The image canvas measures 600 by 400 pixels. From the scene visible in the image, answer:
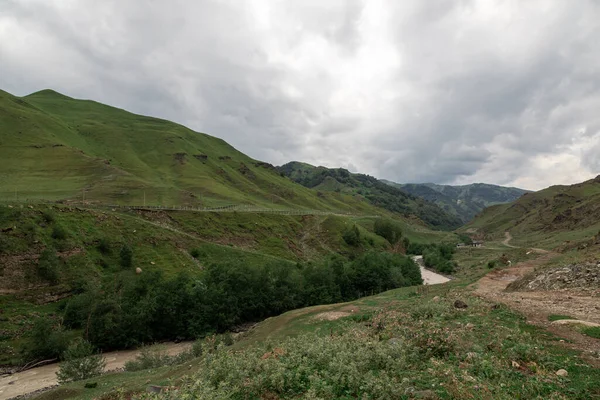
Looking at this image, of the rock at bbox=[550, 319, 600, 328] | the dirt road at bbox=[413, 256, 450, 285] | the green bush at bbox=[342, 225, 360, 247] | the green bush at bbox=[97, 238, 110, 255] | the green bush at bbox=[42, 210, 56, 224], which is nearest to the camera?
the rock at bbox=[550, 319, 600, 328]

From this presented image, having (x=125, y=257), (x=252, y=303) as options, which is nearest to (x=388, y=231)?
(x=252, y=303)

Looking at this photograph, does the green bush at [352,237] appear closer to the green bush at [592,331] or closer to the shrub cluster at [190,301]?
the shrub cluster at [190,301]

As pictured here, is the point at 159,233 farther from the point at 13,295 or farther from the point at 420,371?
the point at 420,371

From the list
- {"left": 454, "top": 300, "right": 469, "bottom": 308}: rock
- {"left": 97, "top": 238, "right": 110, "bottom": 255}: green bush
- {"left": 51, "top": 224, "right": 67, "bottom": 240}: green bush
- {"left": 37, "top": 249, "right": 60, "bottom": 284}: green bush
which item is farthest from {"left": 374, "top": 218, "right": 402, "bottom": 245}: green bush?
{"left": 454, "top": 300, "right": 469, "bottom": 308}: rock

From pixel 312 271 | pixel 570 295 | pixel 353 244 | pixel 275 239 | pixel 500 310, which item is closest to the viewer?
pixel 500 310

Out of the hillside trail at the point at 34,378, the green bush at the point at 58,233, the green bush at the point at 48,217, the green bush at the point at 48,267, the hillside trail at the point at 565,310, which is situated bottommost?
the hillside trail at the point at 34,378

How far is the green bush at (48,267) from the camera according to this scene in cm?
5600

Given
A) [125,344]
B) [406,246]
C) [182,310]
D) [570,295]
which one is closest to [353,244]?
[406,246]

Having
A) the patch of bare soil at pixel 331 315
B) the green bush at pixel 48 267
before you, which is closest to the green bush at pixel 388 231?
the patch of bare soil at pixel 331 315

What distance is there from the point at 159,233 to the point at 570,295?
278 feet

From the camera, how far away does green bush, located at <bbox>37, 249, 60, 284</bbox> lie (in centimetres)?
5600

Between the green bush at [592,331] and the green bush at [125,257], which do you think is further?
the green bush at [125,257]

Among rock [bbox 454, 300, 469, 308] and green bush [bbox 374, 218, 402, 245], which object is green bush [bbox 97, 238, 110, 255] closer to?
rock [bbox 454, 300, 469, 308]

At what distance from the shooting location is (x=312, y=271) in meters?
68.8
